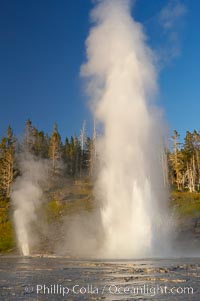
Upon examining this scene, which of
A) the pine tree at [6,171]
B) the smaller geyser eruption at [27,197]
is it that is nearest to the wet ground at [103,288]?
the smaller geyser eruption at [27,197]

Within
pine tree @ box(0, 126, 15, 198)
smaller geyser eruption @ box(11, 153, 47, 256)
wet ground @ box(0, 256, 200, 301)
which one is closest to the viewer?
wet ground @ box(0, 256, 200, 301)

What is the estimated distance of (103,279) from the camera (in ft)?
61.9

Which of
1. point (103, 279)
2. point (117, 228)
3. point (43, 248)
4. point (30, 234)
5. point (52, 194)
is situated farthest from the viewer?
point (52, 194)

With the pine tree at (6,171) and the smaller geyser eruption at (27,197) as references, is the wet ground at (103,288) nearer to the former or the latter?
the smaller geyser eruption at (27,197)

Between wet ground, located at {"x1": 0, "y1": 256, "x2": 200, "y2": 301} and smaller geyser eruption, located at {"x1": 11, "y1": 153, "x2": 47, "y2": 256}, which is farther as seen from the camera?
smaller geyser eruption, located at {"x1": 11, "y1": 153, "x2": 47, "y2": 256}

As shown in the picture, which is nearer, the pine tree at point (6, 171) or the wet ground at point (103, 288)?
the wet ground at point (103, 288)

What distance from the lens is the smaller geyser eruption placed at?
199 feet

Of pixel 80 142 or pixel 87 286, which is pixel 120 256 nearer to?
pixel 87 286

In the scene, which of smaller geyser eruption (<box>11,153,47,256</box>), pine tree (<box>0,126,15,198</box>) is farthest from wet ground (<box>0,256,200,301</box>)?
pine tree (<box>0,126,15,198</box>)

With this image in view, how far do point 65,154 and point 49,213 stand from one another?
44123mm

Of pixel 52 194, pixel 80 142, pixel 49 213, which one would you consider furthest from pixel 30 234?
pixel 80 142

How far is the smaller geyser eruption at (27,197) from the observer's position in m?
60.5

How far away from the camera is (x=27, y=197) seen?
7519cm

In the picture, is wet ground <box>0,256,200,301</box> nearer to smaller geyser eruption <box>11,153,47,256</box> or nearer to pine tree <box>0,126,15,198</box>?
smaller geyser eruption <box>11,153,47,256</box>
